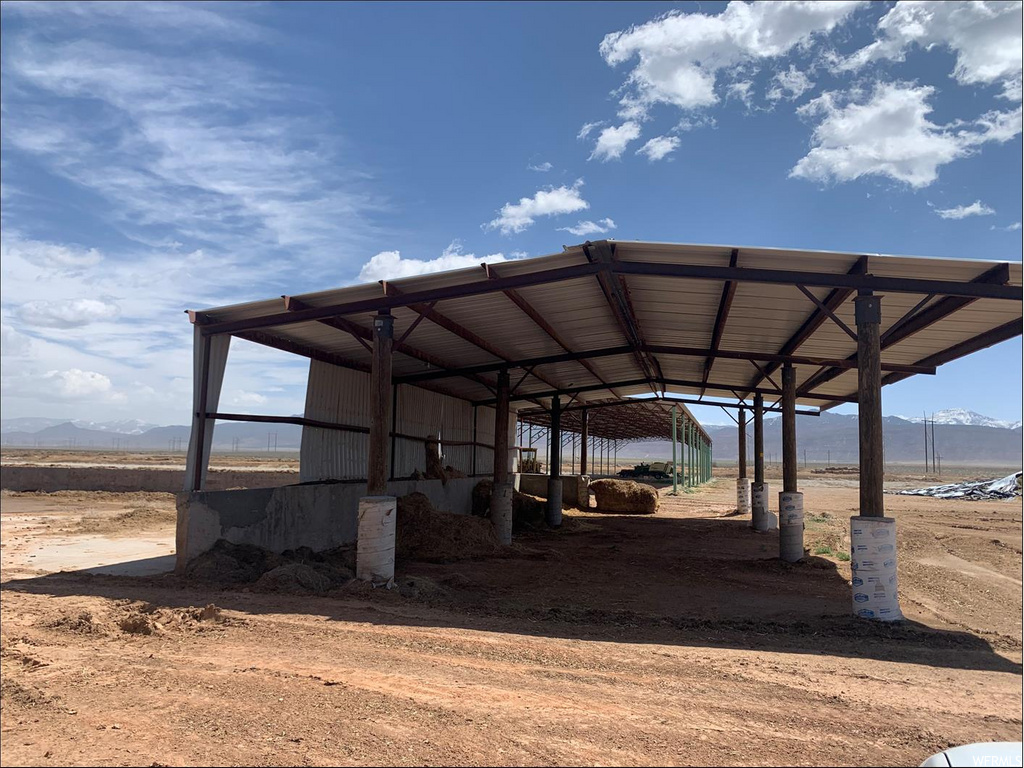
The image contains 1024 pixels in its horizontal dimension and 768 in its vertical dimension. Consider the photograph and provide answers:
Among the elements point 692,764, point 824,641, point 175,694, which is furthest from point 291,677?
point 824,641

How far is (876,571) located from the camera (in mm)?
9305

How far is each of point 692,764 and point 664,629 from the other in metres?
4.32

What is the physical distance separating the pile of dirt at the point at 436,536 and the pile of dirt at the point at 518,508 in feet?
21.4

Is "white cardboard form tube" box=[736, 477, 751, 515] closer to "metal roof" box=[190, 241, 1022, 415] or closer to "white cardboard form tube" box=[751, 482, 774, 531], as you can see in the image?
"white cardboard form tube" box=[751, 482, 774, 531]

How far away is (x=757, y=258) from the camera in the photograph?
1012 cm

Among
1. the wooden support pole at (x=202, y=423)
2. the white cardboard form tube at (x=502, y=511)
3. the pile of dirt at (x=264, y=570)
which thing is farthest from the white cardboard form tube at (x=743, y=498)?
the wooden support pole at (x=202, y=423)

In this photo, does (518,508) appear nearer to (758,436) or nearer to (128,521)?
(758,436)

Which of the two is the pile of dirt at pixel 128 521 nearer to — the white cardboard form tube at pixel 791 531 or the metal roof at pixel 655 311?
the metal roof at pixel 655 311

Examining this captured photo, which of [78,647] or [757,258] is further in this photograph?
[757,258]

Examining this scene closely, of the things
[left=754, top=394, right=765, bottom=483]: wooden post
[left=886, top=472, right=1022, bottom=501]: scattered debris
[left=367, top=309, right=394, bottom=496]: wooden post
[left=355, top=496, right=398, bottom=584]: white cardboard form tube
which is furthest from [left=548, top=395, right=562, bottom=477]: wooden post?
[left=886, top=472, right=1022, bottom=501]: scattered debris

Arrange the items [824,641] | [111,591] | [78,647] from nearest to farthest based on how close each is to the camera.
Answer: [78,647] < [824,641] < [111,591]

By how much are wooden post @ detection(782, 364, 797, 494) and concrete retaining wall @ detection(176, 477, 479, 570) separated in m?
10.4

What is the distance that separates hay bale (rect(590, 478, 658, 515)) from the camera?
1160 inches

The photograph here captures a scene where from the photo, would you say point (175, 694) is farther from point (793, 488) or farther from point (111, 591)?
point (793, 488)
